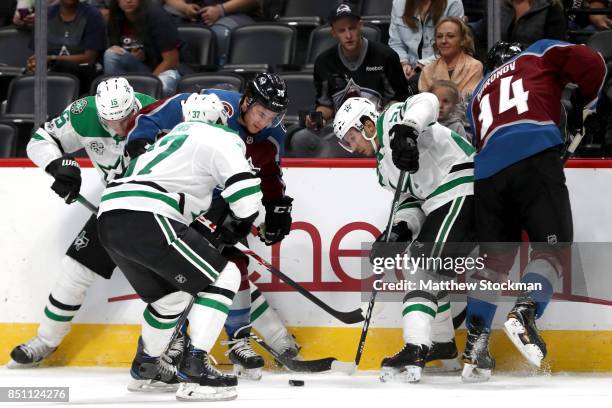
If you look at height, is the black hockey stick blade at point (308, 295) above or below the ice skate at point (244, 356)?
above

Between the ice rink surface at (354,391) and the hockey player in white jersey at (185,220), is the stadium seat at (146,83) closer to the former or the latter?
the ice rink surface at (354,391)

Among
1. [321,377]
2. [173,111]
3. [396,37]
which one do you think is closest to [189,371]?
[321,377]

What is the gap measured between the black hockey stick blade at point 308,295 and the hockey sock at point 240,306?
0.06 metres

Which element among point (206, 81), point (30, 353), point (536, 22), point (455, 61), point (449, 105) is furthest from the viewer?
point (206, 81)

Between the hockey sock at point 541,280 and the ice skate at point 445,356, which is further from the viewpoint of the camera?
the ice skate at point 445,356

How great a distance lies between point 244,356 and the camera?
544 cm

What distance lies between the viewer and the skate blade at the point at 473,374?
5195 mm

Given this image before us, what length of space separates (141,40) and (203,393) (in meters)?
3.34

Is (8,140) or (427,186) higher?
(427,186)

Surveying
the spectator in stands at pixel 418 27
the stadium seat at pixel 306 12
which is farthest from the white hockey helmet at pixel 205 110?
the stadium seat at pixel 306 12

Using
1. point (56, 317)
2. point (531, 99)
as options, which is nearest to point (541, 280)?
point (531, 99)

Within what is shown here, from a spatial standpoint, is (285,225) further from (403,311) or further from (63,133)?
(63,133)

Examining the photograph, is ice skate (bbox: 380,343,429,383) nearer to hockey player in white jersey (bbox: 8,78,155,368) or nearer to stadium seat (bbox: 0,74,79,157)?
hockey player in white jersey (bbox: 8,78,155,368)

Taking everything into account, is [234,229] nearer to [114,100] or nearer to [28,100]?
[114,100]
